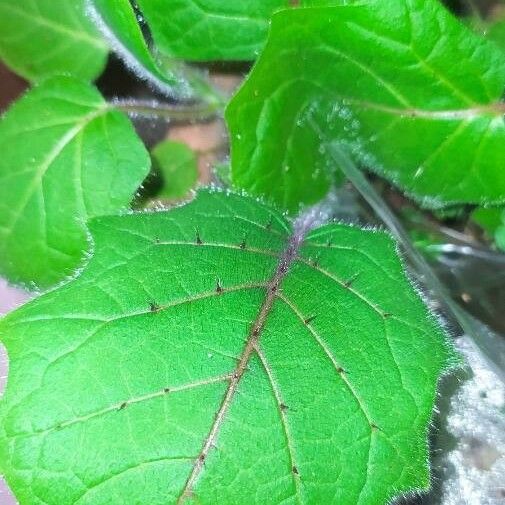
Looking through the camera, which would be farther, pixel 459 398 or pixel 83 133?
pixel 83 133

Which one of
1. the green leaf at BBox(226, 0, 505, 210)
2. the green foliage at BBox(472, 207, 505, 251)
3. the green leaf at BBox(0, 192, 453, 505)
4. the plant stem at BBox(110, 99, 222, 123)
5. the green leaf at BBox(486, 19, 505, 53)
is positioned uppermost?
the plant stem at BBox(110, 99, 222, 123)

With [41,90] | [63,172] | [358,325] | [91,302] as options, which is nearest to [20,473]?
[91,302]

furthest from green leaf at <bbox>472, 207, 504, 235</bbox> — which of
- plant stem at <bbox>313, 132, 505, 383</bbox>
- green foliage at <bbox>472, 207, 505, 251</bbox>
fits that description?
plant stem at <bbox>313, 132, 505, 383</bbox>

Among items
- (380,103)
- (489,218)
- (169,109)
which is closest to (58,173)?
(169,109)

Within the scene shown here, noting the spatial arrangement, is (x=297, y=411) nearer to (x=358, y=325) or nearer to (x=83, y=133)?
(x=358, y=325)

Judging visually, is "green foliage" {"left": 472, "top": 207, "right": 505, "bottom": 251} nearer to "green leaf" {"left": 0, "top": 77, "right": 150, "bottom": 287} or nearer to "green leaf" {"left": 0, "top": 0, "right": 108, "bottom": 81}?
"green leaf" {"left": 0, "top": 77, "right": 150, "bottom": 287}

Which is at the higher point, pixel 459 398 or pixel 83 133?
pixel 83 133

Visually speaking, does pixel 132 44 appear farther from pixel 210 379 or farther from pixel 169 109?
pixel 210 379

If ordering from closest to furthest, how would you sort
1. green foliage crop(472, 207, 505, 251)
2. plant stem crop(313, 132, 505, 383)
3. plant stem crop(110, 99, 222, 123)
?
1. plant stem crop(313, 132, 505, 383)
2. green foliage crop(472, 207, 505, 251)
3. plant stem crop(110, 99, 222, 123)
